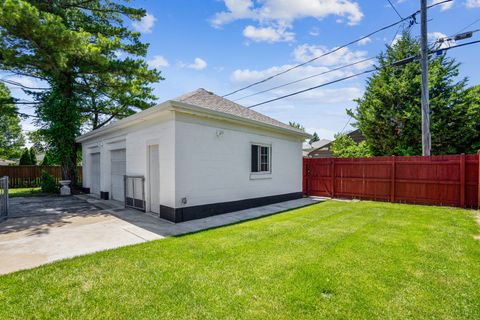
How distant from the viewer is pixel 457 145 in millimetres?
12867

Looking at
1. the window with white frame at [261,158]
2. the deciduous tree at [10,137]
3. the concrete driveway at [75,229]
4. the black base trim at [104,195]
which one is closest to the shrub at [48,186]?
the black base trim at [104,195]

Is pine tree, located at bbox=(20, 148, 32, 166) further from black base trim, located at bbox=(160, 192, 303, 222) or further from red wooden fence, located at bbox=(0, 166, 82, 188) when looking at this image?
black base trim, located at bbox=(160, 192, 303, 222)

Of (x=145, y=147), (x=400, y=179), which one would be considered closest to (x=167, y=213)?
(x=145, y=147)

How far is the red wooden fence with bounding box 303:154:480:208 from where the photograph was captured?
8117mm

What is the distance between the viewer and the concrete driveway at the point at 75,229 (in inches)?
159

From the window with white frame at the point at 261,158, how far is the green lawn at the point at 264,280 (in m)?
3.86

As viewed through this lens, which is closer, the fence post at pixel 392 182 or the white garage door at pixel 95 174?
the fence post at pixel 392 182

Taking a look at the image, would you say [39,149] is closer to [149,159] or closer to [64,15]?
[64,15]

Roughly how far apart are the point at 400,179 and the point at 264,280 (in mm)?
8731

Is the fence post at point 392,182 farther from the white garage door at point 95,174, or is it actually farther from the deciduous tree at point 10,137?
the deciduous tree at point 10,137

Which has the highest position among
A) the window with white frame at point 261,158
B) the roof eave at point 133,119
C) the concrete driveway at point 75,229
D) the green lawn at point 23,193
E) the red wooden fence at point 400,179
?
the roof eave at point 133,119

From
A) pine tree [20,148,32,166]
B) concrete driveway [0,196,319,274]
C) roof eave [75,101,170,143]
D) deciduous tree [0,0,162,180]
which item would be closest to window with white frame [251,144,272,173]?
concrete driveway [0,196,319,274]

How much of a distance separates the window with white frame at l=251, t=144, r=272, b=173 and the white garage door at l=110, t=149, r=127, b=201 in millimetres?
5112

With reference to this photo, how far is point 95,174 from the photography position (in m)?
12.0
